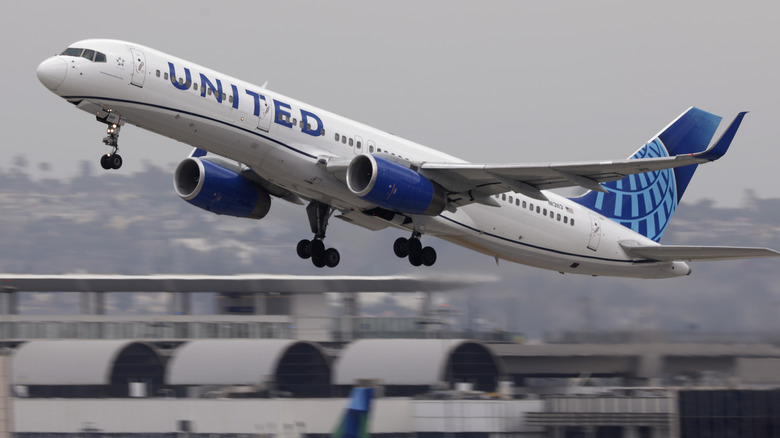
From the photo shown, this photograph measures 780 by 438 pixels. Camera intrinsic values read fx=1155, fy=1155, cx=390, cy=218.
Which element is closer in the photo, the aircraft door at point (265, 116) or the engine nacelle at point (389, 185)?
the aircraft door at point (265, 116)

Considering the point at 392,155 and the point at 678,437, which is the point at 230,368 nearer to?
the point at 392,155

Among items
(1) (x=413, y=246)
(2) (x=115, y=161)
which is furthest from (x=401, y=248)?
(2) (x=115, y=161)

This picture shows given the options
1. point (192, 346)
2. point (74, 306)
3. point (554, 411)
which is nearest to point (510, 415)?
point (554, 411)

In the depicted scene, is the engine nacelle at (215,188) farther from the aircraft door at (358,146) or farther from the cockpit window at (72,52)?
the cockpit window at (72,52)

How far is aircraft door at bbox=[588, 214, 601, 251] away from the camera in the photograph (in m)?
35.2

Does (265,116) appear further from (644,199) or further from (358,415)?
(644,199)

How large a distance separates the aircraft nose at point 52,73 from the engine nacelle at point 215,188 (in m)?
5.63

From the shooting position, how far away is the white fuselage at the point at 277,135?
90.6 ft

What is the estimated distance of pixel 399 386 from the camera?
41.9m

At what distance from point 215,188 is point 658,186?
15.7 meters

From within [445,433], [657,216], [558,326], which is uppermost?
[657,216]

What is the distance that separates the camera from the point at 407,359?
42.2 meters

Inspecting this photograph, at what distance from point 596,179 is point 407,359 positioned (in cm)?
1441

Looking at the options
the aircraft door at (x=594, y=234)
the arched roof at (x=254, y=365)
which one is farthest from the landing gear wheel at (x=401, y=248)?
the arched roof at (x=254, y=365)
